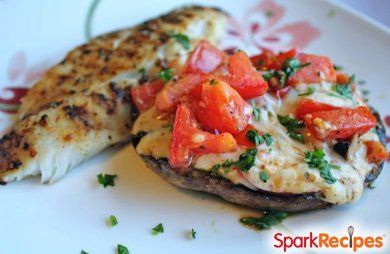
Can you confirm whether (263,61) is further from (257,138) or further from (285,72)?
(257,138)

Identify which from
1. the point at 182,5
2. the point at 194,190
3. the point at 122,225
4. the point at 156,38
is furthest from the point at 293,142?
the point at 182,5

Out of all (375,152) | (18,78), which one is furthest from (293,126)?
(18,78)

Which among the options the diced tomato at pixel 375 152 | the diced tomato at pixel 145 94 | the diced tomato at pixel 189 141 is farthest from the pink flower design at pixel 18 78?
the diced tomato at pixel 375 152

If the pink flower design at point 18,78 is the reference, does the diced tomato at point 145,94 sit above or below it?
above

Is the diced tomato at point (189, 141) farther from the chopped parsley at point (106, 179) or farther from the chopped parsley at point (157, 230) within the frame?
the chopped parsley at point (106, 179)

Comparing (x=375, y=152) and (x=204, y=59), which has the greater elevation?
(x=204, y=59)

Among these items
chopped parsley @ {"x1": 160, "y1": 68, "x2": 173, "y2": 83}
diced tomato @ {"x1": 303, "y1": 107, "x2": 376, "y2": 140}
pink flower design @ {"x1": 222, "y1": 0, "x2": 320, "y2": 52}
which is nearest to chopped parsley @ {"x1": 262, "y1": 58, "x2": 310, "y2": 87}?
diced tomato @ {"x1": 303, "y1": 107, "x2": 376, "y2": 140}

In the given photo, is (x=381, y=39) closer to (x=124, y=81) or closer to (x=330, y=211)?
(x=330, y=211)
